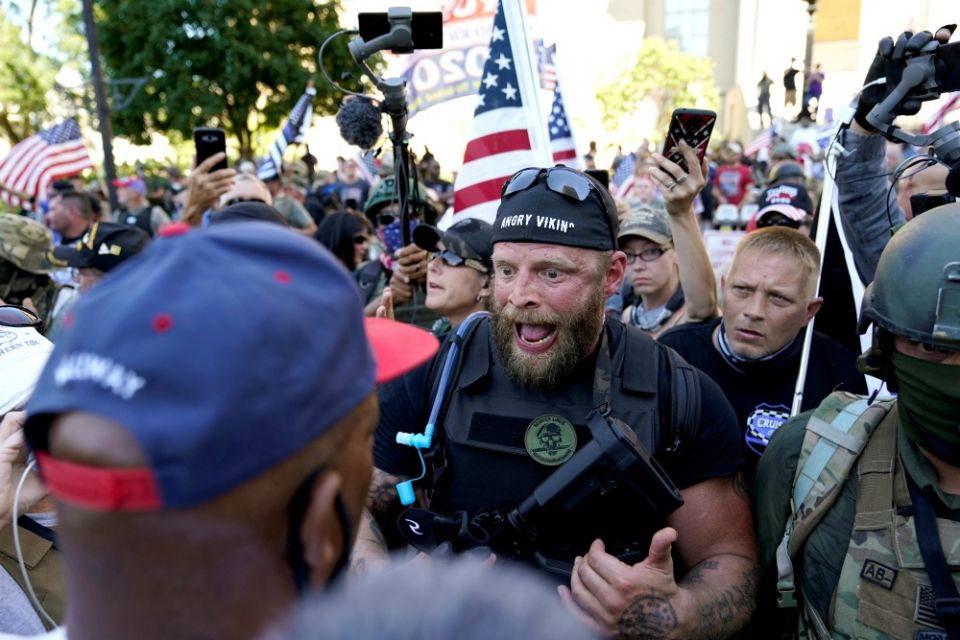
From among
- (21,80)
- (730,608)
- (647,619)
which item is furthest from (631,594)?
(21,80)

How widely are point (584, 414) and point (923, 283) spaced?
995 mm

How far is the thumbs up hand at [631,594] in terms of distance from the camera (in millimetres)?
1906

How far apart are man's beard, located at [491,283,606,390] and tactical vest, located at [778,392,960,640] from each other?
0.72m

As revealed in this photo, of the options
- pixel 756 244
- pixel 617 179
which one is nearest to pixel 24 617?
pixel 756 244

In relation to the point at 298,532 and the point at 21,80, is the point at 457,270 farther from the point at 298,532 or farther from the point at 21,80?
the point at 21,80

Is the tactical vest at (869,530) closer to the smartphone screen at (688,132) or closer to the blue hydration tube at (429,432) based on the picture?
the blue hydration tube at (429,432)

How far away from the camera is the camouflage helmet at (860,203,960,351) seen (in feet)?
5.71

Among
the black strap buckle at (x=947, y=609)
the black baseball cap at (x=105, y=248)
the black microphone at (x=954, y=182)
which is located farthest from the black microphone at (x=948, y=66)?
the black baseball cap at (x=105, y=248)

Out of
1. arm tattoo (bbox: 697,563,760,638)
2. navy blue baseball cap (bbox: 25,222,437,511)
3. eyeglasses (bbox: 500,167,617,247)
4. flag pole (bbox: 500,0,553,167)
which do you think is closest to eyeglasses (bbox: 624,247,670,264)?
flag pole (bbox: 500,0,553,167)

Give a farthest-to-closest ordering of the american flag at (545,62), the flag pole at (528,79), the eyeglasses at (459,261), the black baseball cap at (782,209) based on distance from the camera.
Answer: the american flag at (545,62), the black baseball cap at (782,209), the flag pole at (528,79), the eyeglasses at (459,261)

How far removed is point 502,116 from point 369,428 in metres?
3.30

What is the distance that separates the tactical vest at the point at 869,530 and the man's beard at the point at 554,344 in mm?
721

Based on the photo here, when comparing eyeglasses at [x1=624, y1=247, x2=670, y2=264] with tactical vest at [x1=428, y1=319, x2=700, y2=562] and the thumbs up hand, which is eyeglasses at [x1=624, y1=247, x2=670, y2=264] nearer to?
tactical vest at [x1=428, y1=319, x2=700, y2=562]

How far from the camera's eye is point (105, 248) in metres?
4.32
